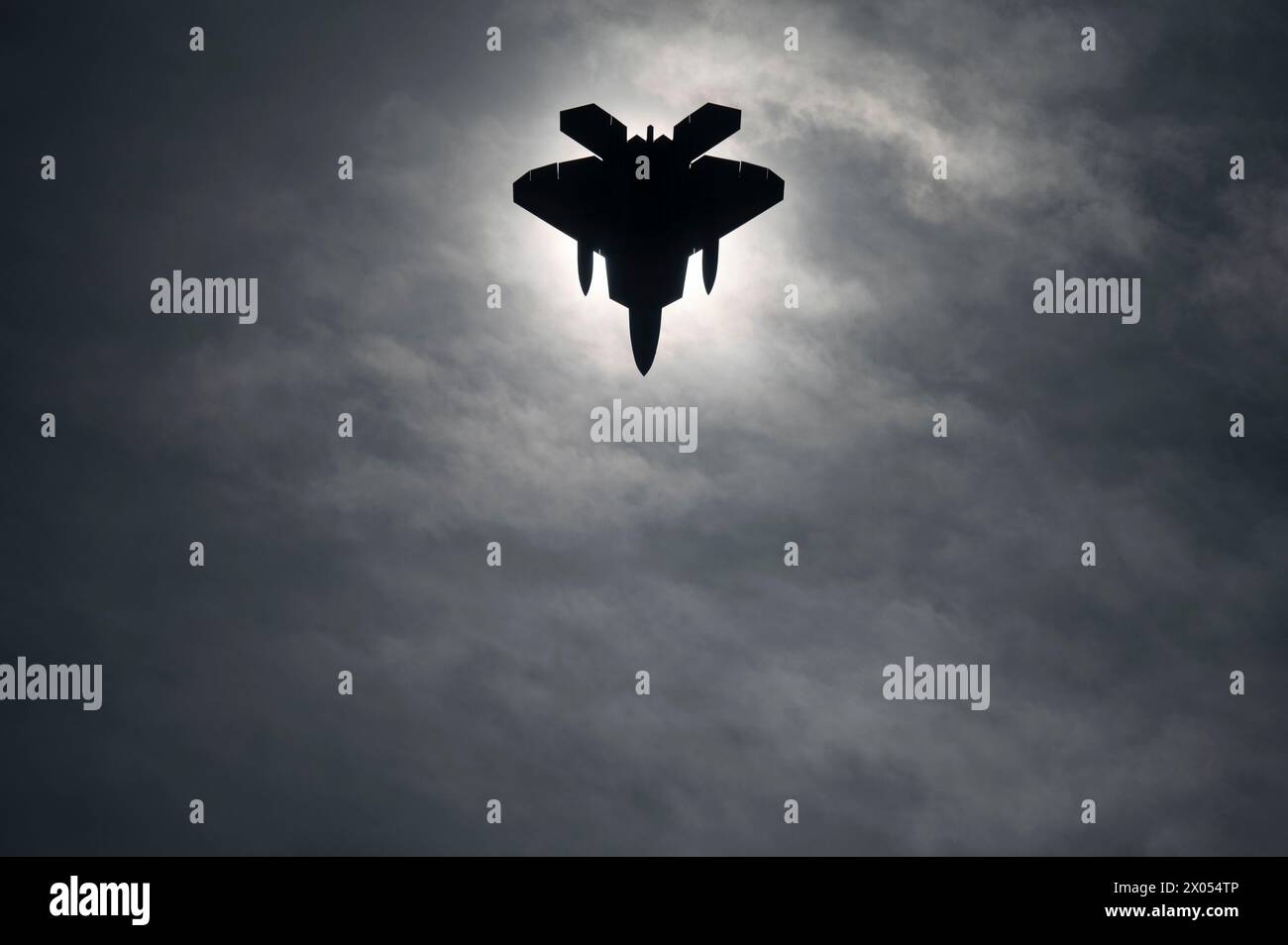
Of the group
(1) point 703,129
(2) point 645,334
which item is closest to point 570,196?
(1) point 703,129

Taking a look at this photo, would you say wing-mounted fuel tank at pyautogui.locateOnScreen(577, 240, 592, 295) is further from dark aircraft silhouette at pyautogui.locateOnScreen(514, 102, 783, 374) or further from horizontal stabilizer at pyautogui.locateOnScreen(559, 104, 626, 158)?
horizontal stabilizer at pyautogui.locateOnScreen(559, 104, 626, 158)

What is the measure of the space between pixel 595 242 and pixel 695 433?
827cm

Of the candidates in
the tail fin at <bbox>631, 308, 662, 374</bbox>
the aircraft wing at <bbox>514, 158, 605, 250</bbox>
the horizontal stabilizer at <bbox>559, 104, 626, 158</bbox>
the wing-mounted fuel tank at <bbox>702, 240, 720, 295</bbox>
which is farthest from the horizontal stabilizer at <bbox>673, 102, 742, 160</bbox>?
the tail fin at <bbox>631, 308, 662, 374</bbox>

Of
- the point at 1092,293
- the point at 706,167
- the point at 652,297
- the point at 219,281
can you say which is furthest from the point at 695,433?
the point at 219,281

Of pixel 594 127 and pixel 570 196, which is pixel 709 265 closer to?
pixel 570 196

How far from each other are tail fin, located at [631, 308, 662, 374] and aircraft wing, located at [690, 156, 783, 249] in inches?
185

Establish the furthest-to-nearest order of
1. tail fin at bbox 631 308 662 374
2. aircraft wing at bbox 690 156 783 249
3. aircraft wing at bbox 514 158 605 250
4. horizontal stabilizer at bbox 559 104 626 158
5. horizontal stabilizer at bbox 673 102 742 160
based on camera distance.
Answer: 1. tail fin at bbox 631 308 662 374
2. aircraft wing at bbox 514 158 605 250
3. aircraft wing at bbox 690 156 783 249
4. horizontal stabilizer at bbox 559 104 626 158
5. horizontal stabilizer at bbox 673 102 742 160

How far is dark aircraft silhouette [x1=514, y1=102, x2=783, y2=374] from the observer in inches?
1457

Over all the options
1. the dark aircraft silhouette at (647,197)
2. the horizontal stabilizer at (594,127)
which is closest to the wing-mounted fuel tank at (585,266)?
the dark aircraft silhouette at (647,197)

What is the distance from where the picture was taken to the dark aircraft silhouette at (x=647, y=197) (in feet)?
121

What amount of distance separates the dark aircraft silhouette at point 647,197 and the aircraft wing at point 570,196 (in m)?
0.04

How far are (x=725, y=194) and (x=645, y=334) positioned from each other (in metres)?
7.68

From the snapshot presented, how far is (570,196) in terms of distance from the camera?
3909 cm

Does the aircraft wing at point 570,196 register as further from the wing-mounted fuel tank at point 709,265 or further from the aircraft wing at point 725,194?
the wing-mounted fuel tank at point 709,265
